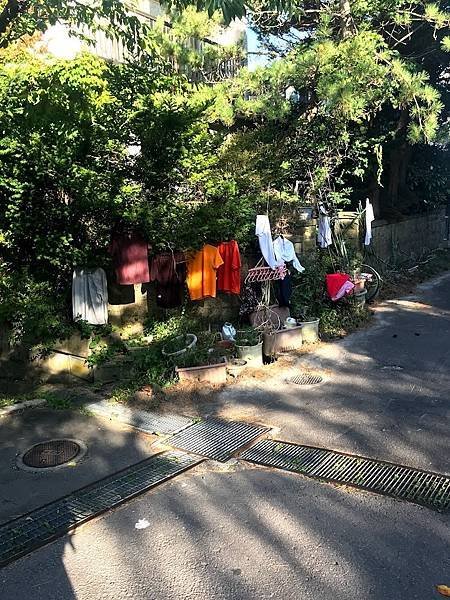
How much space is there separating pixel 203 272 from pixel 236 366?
57.8 inches

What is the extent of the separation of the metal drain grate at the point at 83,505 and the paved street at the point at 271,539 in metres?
0.11

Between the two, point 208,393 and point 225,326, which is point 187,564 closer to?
point 208,393

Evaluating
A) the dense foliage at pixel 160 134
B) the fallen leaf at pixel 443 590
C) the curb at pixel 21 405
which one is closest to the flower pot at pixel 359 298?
the dense foliage at pixel 160 134

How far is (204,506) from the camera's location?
12.7ft

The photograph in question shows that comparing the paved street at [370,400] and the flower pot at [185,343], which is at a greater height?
the flower pot at [185,343]

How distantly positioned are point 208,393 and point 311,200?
20.5 feet

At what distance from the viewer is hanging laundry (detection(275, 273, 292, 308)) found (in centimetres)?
854

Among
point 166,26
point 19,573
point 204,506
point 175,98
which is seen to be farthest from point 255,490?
point 166,26

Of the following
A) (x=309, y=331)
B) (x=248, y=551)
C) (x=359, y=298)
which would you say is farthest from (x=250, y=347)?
(x=248, y=551)

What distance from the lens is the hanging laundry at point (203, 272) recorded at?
767 cm

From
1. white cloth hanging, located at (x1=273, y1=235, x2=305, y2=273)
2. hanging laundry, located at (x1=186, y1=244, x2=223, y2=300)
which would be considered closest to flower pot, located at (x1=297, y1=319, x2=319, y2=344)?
white cloth hanging, located at (x1=273, y1=235, x2=305, y2=273)

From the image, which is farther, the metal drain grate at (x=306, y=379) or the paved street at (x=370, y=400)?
the metal drain grate at (x=306, y=379)

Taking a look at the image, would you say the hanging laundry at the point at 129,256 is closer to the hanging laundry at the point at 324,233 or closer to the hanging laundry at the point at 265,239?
the hanging laundry at the point at 265,239

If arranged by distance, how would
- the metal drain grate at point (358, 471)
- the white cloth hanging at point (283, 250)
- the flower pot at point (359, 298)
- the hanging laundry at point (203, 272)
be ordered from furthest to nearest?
1. the flower pot at point (359, 298)
2. the white cloth hanging at point (283, 250)
3. the hanging laundry at point (203, 272)
4. the metal drain grate at point (358, 471)
